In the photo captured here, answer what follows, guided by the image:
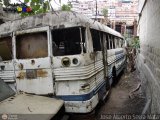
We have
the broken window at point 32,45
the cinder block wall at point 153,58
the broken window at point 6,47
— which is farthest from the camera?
the broken window at point 6,47

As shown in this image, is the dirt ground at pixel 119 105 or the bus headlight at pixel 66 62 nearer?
the bus headlight at pixel 66 62

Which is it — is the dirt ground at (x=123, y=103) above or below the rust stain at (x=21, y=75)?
below

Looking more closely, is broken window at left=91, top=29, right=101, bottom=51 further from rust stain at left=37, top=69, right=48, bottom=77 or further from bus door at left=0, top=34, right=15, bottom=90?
bus door at left=0, top=34, right=15, bottom=90

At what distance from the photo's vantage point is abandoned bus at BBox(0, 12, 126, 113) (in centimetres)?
453

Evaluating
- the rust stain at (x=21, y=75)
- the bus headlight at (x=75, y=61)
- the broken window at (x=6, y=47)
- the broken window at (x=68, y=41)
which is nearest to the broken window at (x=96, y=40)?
Answer: the broken window at (x=68, y=41)

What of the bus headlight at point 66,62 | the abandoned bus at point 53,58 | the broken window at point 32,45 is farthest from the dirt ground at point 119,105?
the broken window at point 32,45

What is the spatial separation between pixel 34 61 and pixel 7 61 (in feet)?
2.31

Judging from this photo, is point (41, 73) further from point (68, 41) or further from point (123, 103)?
point (123, 103)

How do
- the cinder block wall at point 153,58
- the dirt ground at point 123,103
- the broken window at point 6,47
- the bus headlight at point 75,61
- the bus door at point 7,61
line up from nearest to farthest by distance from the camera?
the cinder block wall at point 153,58, the bus headlight at point 75,61, the bus door at point 7,61, the broken window at point 6,47, the dirt ground at point 123,103

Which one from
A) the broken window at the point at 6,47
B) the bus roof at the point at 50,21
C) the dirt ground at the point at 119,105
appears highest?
the bus roof at the point at 50,21

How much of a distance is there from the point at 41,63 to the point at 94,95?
4.37 feet

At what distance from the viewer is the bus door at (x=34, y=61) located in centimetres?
470

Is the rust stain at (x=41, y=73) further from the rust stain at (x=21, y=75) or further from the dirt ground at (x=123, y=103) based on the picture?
the dirt ground at (x=123, y=103)

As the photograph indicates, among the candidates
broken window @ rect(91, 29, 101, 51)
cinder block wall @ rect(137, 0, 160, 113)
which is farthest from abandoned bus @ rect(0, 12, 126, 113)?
cinder block wall @ rect(137, 0, 160, 113)
